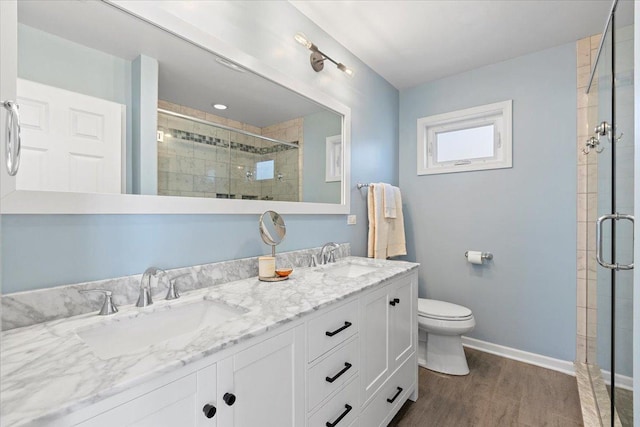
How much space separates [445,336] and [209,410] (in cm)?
196

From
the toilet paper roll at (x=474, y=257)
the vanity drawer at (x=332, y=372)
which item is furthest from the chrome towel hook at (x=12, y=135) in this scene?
the toilet paper roll at (x=474, y=257)

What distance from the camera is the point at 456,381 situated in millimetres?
2062

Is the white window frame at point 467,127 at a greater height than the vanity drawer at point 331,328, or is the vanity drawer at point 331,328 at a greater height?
the white window frame at point 467,127

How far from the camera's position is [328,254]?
6.46 feet

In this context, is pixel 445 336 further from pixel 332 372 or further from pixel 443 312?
pixel 332 372

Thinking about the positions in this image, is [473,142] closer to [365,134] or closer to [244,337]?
[365,134]

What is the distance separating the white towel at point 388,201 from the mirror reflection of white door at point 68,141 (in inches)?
73.5

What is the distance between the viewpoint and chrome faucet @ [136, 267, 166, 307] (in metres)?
1.04

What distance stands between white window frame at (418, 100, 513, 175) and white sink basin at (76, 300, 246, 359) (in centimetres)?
237

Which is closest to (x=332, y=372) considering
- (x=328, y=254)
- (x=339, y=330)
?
(x=339, y=330)

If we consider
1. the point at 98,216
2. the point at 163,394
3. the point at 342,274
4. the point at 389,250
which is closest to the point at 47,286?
the point at 98,216

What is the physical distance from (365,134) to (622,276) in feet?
5.88

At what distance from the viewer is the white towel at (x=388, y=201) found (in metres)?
2.45

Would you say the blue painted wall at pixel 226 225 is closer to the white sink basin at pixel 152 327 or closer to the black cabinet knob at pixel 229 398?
the white sink basin at pixel 152 327
